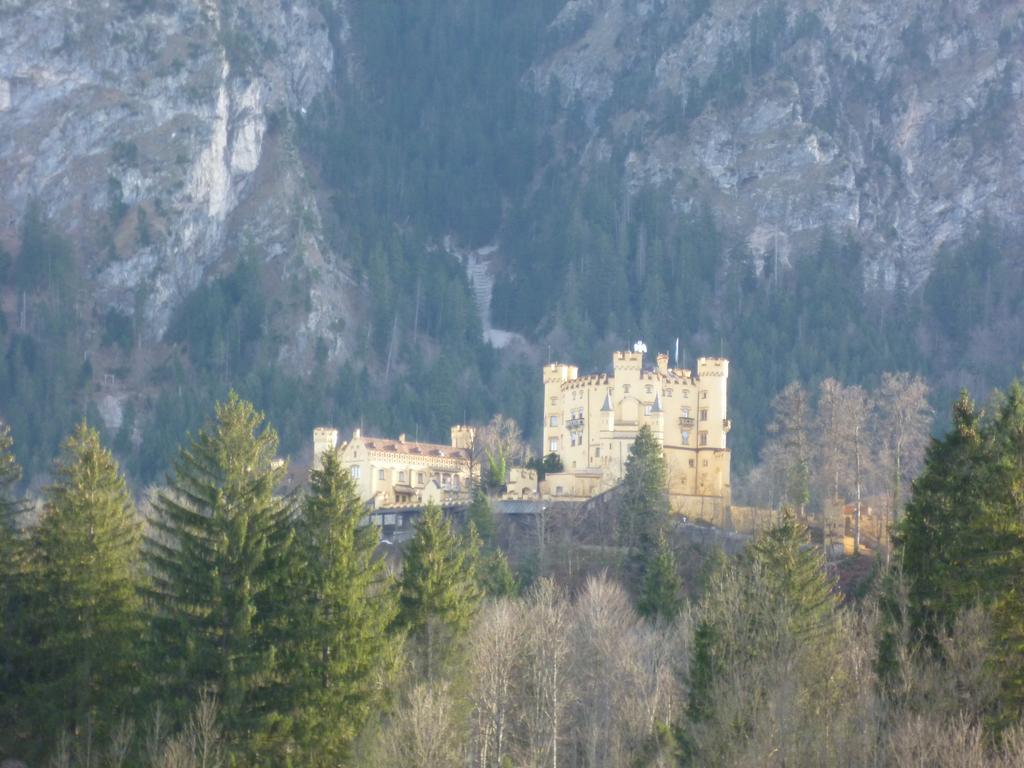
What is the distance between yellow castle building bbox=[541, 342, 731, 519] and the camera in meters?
112

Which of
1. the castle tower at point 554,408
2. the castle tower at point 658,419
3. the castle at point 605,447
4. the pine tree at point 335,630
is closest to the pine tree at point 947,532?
the pine tree at point 335,630

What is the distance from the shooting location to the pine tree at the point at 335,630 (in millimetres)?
52719

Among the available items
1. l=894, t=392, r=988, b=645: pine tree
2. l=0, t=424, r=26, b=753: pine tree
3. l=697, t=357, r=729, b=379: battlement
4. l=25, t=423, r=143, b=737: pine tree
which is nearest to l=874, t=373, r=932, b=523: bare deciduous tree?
l=697, t=357, r=729, b=379: battlement

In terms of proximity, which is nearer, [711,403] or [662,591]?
[662,591]

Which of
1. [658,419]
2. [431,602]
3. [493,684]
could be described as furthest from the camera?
[658,419]

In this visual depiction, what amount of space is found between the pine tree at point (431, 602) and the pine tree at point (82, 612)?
753 centimetres

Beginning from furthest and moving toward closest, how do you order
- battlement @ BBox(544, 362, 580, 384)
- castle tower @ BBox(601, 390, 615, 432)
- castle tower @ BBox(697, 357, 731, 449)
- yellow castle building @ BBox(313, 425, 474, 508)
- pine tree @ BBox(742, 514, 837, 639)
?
battlement @ BBox(544, 362, 580, 384), yellow castle building @ BBox(313, 425, 474, 508), castle tower @ BBox(697, 357, 731, 449), castle tower @ BBox(601, 390, 615, 432), pine tree @ BBox(742, 514, 837, 639)

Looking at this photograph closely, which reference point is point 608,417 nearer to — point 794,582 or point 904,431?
point 904,431

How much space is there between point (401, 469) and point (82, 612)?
209ft

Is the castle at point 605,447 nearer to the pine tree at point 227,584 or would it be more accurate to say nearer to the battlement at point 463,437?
the battlement at point 463,437

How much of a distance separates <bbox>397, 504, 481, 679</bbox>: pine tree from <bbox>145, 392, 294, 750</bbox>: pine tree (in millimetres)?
4899

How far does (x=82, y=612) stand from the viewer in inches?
2234

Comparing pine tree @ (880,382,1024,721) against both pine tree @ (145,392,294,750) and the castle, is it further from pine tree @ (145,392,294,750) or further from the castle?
the castle

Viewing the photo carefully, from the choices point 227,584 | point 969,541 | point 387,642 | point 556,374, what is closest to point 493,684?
point 387,642
